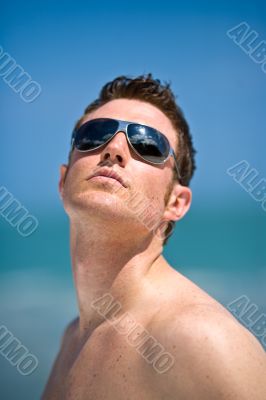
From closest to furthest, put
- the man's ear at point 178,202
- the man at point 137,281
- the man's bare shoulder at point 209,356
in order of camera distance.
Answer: the man's bare shoulder at point 209,356
the man at point 137,281
the man's ear at point 178,202

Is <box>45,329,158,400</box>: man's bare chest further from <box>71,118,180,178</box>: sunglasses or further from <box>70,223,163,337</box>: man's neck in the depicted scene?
<box>71,118,180,178</box>: sunglasses

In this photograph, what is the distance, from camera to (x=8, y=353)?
389cm

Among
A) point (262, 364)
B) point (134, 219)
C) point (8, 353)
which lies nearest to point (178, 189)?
point (134, 219)

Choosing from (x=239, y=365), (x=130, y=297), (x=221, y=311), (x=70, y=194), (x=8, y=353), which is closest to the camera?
(x=239, y=365)

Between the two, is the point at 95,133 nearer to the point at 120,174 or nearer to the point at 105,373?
the point at 120,174

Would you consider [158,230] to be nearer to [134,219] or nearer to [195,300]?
[134,219]

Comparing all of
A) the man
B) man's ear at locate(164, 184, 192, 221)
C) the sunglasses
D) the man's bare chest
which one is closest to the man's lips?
the man

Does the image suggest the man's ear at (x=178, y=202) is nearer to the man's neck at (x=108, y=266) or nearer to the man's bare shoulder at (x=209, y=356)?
the man's neck at (x=108, y=266)

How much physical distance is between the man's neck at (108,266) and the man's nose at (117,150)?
48 centimetres

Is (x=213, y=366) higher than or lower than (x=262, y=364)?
lower

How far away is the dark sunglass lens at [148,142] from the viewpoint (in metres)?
3.16

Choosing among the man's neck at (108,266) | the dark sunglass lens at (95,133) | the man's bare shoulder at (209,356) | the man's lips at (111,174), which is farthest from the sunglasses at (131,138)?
the man's bare shoulder at (209,356)

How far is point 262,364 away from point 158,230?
A: 1.29m

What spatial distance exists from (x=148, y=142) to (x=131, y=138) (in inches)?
4.8
